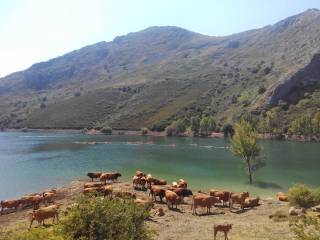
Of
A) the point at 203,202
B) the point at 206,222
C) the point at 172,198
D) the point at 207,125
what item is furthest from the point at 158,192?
the point at 207,125

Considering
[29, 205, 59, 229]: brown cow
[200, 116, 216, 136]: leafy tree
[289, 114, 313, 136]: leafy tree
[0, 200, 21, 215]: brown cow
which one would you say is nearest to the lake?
[0, 200, 21, 215]: brown cow

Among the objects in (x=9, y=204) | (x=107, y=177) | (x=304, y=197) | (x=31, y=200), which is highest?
(x=304, y=197)

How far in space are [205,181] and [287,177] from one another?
48.5 ft

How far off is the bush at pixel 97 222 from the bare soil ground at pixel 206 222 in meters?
10.8

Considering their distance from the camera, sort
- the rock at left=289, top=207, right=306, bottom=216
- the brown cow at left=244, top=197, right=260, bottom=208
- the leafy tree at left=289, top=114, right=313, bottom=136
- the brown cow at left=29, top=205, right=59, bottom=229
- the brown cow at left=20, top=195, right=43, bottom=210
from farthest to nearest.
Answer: the leafy tree at left=289, top=114, right=313, bottom=136
the brown cow at left=20, top=195, right=43, bottom=210
the brown cow at left=244, top=197, right=260, bottom=208
the rock at left=289, top=207, right=306, bottom=216
the brown cow at left=29, top=205, right=59, bottom=229

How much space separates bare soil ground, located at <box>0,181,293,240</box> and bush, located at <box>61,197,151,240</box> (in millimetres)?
10807

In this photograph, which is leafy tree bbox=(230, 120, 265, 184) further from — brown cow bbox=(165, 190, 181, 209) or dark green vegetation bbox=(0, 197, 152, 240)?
dark green vegetation bbox=(0, 197, 152, 240)

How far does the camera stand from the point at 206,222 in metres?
35.2

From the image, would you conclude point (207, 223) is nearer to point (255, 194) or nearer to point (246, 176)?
point (255, 194)

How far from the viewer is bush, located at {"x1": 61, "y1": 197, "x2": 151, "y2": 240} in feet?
61.7

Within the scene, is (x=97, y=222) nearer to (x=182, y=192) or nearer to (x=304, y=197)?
(x=304, y=197)

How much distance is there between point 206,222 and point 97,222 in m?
18.2

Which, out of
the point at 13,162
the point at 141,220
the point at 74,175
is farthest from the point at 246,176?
the point at 13,162

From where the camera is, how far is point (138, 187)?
174ft
